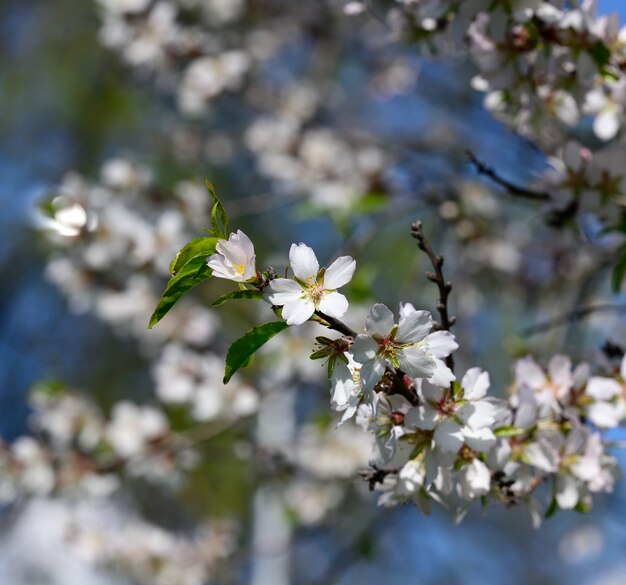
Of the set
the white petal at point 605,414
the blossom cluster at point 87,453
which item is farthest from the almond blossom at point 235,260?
the blossom cluster at point 87,453

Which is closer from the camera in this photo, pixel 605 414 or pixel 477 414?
pixel 477 414

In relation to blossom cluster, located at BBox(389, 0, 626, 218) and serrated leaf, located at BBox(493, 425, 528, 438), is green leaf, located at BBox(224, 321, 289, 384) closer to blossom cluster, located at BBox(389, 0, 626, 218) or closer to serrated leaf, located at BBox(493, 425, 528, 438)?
serrated leaf, located at BBox(493, 425, 528, 438)

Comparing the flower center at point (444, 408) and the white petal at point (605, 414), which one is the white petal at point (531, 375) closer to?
the white petal at point (605, 414)

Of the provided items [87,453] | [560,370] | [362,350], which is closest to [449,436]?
[362,350]

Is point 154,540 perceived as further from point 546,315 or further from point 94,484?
point 546,315

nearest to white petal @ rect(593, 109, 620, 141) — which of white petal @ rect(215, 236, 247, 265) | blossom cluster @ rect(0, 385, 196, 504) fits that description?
white petal @ rect(215, 236, 247, 265)

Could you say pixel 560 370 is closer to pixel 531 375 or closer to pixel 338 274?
pixel 531 375
